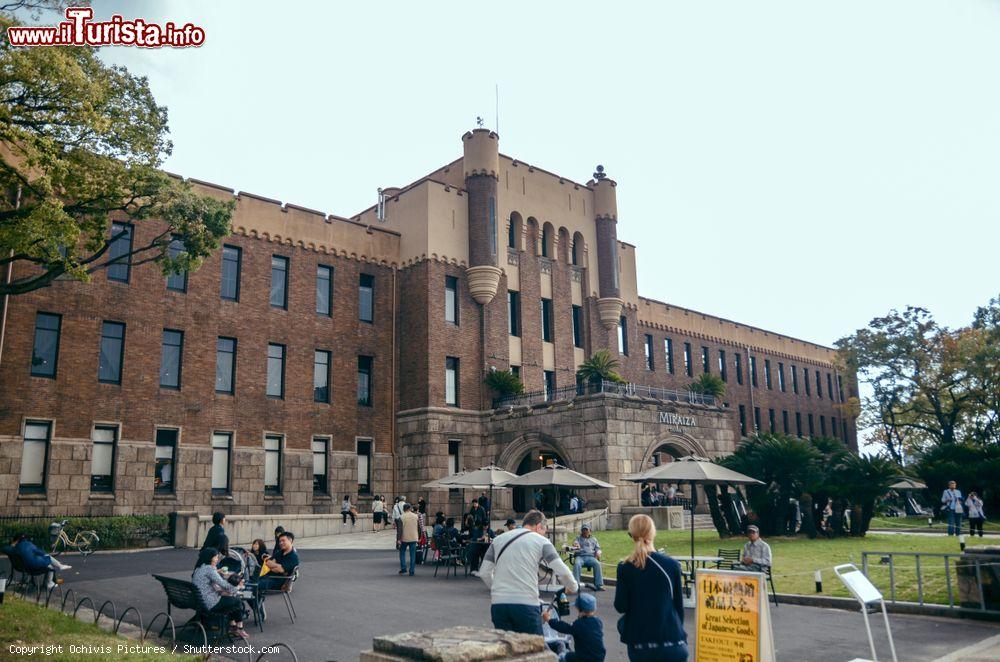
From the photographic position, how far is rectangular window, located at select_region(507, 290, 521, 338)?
118ft

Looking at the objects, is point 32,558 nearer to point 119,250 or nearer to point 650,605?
point 650,605

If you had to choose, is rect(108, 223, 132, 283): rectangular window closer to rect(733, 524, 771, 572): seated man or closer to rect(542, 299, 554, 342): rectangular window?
rect(542, 299, 554, 342): rectangular window

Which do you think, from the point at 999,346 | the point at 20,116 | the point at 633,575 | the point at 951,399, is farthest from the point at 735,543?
the point at 951,399

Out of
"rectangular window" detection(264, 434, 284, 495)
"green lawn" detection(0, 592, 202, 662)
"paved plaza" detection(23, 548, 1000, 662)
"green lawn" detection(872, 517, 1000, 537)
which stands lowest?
"paved plaza" detection(23, 548, 1000, 662)

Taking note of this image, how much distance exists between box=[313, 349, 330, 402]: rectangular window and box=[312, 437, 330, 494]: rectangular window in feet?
5.85

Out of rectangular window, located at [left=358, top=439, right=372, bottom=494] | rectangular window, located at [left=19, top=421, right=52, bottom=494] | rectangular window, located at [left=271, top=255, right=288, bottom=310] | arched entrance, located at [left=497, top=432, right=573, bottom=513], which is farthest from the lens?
rectangular window, located at [left=358, top=439, right=372, bottom=494]

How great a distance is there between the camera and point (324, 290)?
32812mm

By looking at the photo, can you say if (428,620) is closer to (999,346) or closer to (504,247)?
(504,247)

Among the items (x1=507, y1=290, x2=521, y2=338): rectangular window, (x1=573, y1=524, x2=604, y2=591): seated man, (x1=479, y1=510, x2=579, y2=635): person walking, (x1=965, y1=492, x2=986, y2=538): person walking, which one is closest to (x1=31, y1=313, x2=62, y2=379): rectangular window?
(x1=507, y1=290, x2=521, y2=338): rectangular window

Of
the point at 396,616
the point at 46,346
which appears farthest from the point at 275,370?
the point at 396,616

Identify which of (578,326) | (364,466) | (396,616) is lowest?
(396,616)

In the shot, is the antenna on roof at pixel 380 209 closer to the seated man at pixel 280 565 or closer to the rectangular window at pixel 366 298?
the rectangular window at pixel 366 298

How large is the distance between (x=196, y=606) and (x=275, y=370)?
844 inches

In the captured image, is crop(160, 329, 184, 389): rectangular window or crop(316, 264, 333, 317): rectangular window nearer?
crop(160, 329, 184, 389): rectangular window
